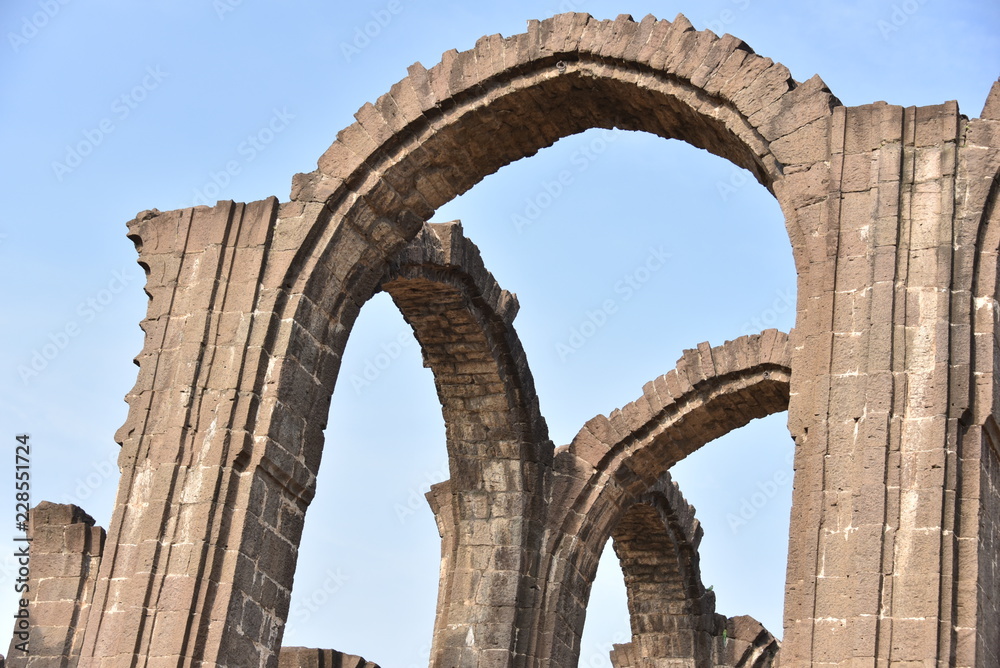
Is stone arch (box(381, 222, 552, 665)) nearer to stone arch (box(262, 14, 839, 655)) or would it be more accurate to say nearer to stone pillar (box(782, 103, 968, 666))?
stone arch (box(262, 14, 839, 655))

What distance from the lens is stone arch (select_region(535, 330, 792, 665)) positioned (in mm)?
12672

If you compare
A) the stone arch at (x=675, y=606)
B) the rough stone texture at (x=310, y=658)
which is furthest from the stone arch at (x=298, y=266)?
the stone arch at (x=675, y=606)

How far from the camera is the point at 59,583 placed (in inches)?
413

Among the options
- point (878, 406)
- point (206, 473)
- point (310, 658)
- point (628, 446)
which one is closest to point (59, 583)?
point (206, 473)

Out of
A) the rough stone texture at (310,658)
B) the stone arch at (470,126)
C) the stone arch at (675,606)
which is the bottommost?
the rough stone texture at (310,658)

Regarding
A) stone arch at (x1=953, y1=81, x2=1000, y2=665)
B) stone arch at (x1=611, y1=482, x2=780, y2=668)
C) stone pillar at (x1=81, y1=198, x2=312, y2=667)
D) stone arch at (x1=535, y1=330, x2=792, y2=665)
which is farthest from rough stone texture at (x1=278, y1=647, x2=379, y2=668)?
stone arch at (x1=953, y1=81, x2=1000, y2=665)

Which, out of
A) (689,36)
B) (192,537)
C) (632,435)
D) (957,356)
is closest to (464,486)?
(632,435)

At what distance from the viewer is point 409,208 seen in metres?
10.8

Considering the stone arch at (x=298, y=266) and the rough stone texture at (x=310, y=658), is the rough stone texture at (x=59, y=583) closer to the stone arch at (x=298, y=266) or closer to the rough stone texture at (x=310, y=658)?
the stone arch at (x=298, y=266)

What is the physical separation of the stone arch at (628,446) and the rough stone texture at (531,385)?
0.03 metres

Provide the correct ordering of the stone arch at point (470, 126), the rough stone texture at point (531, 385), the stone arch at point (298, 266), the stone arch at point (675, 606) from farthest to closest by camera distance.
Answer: the stone arch at point (675, 606) < the stone arch at point (470, 126) < the stone arch at point (298, 266) < the rough stone texture at point (531, 385)

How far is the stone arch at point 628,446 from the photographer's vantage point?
12.7 m

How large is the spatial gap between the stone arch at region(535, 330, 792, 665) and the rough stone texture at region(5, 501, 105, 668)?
423 centimetres

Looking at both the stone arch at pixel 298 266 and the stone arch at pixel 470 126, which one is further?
the stone arch at pixel 470 126
